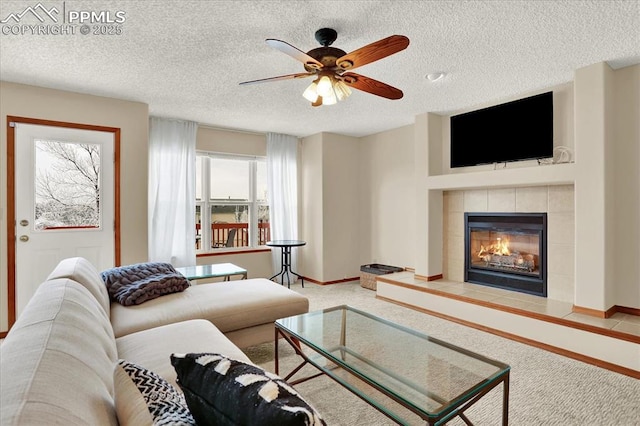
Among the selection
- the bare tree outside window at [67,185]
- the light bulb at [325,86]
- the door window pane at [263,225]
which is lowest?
the door window pane at [263,225]

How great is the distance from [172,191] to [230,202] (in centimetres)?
94

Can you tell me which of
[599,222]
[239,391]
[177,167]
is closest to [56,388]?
[239,391]

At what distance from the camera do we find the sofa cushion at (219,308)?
2.12m

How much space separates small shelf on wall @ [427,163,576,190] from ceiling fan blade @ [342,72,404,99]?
5.53ft

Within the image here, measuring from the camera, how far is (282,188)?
519 centimetres

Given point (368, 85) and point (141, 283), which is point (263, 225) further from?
point (368, 85)

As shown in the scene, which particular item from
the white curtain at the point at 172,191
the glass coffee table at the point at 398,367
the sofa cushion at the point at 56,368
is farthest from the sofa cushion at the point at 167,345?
the white curtain at the point at 172,191

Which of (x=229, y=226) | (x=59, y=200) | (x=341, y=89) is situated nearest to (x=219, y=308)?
(x=341, y=89)

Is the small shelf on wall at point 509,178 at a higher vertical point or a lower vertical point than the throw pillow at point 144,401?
higher

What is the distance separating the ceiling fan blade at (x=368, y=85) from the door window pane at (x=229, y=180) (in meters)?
3.15

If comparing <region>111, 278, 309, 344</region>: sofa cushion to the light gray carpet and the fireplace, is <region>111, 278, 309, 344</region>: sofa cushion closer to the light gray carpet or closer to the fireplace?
the light gray carpet

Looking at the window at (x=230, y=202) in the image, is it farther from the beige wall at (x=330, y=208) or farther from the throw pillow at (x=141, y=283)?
the throw pillow at (x=141, y=283)

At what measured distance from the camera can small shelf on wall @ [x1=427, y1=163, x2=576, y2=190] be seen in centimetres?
291

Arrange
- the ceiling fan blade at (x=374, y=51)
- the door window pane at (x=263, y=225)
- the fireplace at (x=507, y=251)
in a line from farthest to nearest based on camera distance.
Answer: the door window pane at (x=263, y=225), the fireplace at (x=507, y=251), the ceiling fan blade at (x=374, y=51)
